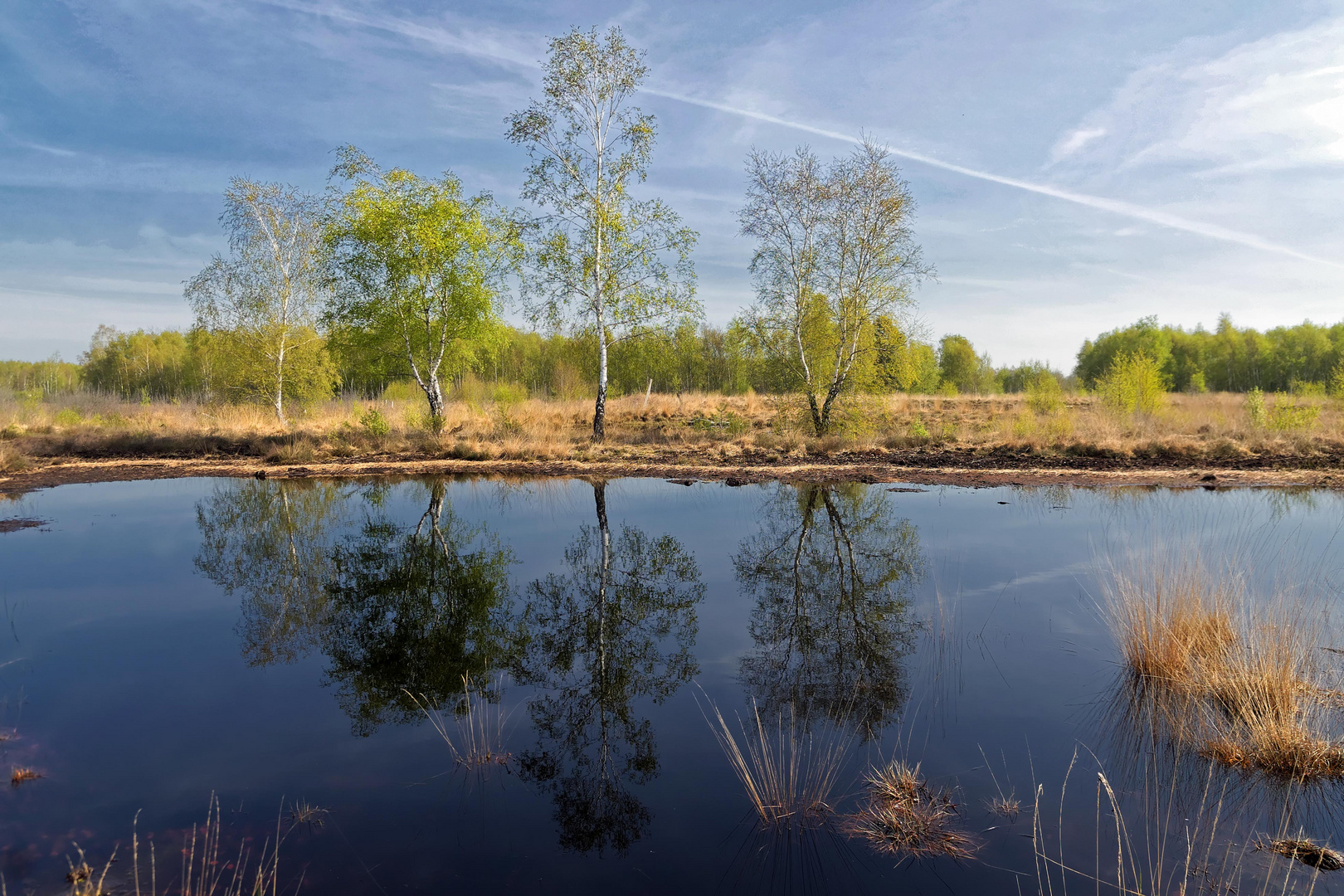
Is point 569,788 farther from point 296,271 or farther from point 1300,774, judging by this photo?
point 296,271

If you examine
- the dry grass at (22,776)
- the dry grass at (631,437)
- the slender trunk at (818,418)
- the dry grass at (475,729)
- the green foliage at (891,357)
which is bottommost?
the dry grass at (22,776)

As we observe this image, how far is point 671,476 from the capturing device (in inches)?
704

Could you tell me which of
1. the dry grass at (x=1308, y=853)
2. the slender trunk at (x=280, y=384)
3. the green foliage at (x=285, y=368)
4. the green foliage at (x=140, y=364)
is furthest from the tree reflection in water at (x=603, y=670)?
the green foliage at (x=140, y=364)

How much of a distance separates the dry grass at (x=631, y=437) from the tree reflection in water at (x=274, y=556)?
569 centimetres

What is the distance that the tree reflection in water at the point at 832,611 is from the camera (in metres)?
5.52

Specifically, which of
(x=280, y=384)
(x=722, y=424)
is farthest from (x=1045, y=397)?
(x=280, y=384)

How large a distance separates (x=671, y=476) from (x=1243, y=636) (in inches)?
520

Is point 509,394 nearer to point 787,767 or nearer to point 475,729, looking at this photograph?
point 475,729

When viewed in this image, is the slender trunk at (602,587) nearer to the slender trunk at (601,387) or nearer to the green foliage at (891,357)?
the slender trunk at (601,387)

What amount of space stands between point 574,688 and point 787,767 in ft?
6.43

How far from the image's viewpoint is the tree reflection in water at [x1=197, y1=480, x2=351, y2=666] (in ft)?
23.6

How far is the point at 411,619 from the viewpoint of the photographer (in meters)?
7.44

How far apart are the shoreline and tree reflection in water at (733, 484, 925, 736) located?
525cm

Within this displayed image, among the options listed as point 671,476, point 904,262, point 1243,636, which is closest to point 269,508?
point 671,476
